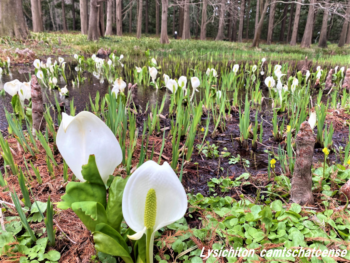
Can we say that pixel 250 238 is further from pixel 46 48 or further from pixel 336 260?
pixel 46 48

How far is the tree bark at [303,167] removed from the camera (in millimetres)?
1138

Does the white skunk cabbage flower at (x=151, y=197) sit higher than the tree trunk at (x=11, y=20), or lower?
lower

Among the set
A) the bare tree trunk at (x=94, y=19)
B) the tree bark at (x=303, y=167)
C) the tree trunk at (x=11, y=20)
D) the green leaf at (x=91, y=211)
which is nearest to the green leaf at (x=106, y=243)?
the green leaf at (x=91, y=211)

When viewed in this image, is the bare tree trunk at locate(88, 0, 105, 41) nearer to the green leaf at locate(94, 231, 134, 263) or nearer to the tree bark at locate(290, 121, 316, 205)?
the tree bark at locate(290, 121, 316, 205)

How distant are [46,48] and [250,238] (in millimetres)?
A: 8398

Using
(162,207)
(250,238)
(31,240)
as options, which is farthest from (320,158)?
→ (31,240)

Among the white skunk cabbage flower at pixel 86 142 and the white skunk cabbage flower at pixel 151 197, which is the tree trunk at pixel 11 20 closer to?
the white skunk cabbage flower at pixel 86 142

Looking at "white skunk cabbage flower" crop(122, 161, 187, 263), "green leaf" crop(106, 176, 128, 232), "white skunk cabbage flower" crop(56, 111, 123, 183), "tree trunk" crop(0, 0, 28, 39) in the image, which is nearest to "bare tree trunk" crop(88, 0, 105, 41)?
"tree trunk" crop(0, 0, 28, 39)

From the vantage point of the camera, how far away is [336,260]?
92cm

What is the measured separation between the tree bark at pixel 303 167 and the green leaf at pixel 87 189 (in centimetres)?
89

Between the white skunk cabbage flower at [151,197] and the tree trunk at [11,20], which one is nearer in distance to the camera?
the white skunk cabbage flower at [151,197]

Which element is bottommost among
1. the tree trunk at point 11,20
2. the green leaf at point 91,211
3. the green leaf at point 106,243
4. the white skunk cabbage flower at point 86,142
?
the green leaf at point 106,243

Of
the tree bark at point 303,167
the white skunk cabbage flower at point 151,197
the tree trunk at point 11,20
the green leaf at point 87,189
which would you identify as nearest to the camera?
the white skunk cabbage flower at point 151,197

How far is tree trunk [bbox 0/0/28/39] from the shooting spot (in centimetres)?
803
